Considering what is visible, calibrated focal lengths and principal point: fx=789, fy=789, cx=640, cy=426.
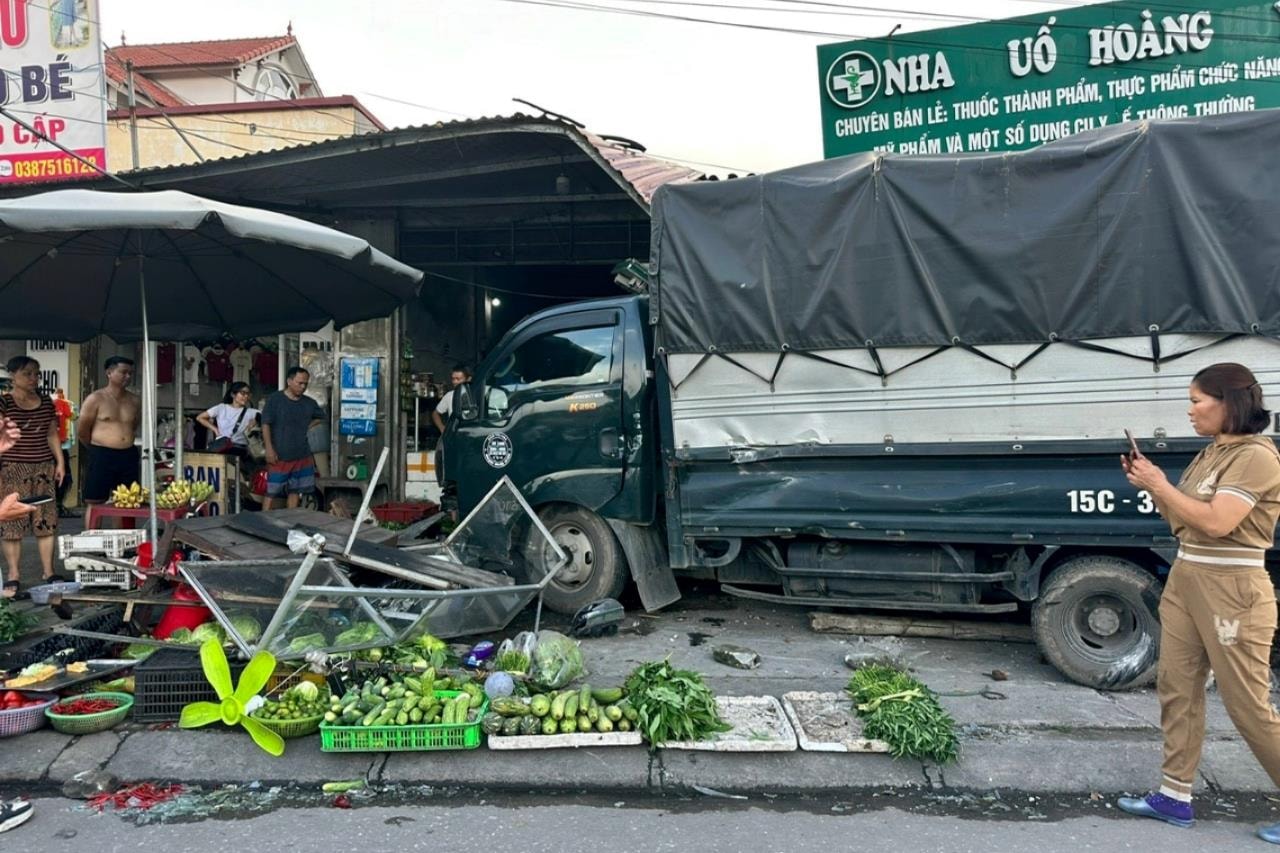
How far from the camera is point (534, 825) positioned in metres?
3.23

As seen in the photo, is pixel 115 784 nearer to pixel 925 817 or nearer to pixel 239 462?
pixel 925 817

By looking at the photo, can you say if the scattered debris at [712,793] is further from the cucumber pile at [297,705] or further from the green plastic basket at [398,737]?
the cucumber pile at [297,705]

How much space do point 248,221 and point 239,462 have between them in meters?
4.60

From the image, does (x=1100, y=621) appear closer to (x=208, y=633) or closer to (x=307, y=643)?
(x=307, y=643)

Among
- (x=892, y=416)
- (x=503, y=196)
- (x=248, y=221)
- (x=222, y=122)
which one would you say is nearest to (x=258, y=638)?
(x=248, y=221)

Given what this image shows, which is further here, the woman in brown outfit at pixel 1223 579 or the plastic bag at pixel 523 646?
the plastic bag at pixel 523 646

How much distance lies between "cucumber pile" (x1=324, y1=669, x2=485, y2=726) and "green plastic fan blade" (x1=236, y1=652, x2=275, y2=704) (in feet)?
1.12

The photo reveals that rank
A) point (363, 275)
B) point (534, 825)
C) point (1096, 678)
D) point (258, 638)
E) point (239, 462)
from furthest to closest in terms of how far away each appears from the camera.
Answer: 1. point (239, 462)
2. point (363, 275)
3. point (1096, 678)
4. point (258, 638)
5. point (534, 825)

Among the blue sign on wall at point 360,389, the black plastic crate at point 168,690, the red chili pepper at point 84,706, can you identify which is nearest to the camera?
the red chili pepper at point 84,706

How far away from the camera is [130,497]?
6336 millimetres

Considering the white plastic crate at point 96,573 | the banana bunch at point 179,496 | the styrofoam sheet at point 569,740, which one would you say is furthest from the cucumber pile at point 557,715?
the banana bunch at point 179,496

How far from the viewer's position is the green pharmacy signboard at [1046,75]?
7691 millimetres

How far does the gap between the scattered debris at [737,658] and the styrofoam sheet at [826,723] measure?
57 centimetres

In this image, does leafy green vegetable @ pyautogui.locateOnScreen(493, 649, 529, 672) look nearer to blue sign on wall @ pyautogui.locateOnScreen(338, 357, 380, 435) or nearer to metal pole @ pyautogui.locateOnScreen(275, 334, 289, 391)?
blue sign on wall @ pyautogui.locateOnScreen(338, 357, 380, 435)
